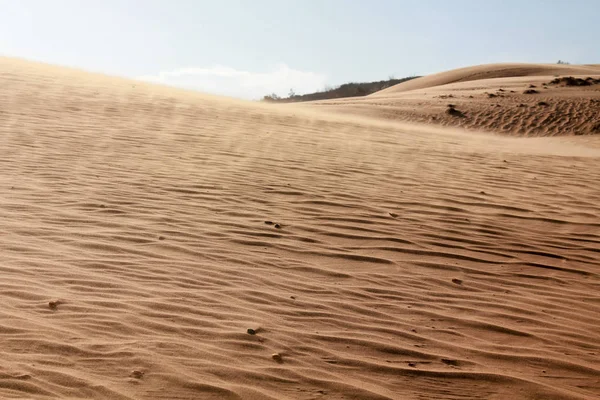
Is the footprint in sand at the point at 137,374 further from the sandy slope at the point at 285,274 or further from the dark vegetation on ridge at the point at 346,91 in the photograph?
the dark vegetation on ridge at the point at 346,91

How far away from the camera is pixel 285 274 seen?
4805mm

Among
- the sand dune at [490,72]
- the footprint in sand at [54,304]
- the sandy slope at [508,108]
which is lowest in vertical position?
the footprint in sand at [54,304]

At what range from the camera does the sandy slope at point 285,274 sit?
3309 millimetres

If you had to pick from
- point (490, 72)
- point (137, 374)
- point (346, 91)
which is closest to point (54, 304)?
point (137, 374)

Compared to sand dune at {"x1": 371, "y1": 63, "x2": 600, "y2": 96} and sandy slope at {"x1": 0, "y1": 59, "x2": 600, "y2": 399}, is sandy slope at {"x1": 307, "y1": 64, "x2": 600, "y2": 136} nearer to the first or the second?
sandy slope at {"x1": 0, "y1": 59, "x2": 600, "y2": 399}

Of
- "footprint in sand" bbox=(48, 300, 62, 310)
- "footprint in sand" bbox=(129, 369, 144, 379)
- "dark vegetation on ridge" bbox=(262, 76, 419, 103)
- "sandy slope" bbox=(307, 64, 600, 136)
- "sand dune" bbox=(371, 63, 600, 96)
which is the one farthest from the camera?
"dark vegetation on ridge" bbox=(262, 76, 419, 103)

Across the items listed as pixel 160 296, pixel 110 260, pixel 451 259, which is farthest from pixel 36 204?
pixel 451 259

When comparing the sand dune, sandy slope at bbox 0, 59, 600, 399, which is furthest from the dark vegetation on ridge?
sandy slope at bbox 0, 59, 600, 399

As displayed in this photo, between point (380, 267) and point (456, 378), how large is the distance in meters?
1.79

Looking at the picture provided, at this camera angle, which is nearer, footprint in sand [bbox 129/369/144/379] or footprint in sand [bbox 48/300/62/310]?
footprint in sand [bbox 129/369/144/379]

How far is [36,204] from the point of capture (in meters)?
6.12

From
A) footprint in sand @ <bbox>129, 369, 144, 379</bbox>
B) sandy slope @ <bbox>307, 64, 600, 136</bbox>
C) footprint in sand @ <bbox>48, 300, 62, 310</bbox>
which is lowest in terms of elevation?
footprint in sand @ <bbox>129, 369, 144, 379</bbox>

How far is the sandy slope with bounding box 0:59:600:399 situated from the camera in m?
3.31

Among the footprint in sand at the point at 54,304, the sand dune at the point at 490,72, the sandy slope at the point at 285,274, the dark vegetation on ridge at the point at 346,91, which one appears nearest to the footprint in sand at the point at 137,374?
the sandy slope at the point at 285,274
